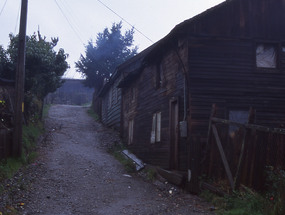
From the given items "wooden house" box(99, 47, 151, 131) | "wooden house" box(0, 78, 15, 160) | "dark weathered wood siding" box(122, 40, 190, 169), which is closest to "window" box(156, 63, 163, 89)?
"dark weathered wood siding" box(122, 40, 190, 169)

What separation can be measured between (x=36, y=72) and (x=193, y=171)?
12.3 m

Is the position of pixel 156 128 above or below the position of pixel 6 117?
below

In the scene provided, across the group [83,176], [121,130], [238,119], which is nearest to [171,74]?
[238,119]

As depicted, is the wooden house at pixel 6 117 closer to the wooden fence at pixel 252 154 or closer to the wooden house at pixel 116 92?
the wooden fence at pixel 252 154

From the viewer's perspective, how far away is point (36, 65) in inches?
727

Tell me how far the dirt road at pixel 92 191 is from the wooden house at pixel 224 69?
2.32m

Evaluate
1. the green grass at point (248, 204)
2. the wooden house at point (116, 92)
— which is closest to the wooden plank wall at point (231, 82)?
the green grass at point (248, 204)

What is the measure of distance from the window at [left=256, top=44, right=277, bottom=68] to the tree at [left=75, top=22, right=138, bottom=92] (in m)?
27.1

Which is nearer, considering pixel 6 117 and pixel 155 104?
pixel 6 117

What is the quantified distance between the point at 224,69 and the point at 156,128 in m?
4.35

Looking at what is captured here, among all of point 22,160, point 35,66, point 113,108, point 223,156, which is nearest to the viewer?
point 223,156

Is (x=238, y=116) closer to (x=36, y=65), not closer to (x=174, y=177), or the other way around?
(x=174, y=177)

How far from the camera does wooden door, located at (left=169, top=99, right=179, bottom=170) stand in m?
12.7

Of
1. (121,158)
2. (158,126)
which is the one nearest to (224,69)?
(158,126)
